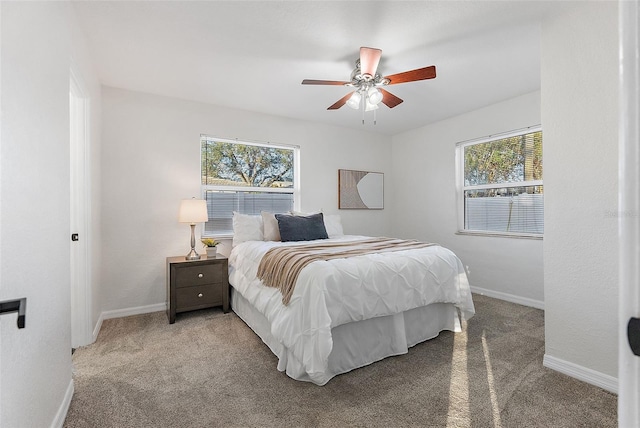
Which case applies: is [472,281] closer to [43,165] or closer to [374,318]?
[374,318]

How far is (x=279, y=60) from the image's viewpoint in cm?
268

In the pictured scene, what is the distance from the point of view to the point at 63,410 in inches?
64.5

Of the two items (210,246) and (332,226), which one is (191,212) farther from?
(332,226)

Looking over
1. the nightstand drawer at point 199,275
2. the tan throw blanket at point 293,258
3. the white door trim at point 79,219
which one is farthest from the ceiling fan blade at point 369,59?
the nightstand drawer at point 199,275

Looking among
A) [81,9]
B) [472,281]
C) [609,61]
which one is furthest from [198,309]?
[609,61]

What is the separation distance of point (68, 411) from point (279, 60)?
285cm

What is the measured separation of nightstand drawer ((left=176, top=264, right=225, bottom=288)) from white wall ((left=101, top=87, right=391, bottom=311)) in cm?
53

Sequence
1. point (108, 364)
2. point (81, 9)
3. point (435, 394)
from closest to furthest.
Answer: point (435, 394) < point (81, 9) < point (108, 364)

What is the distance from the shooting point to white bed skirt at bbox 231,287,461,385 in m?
2.05

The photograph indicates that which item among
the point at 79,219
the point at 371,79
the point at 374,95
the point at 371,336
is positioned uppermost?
the point at 371,79

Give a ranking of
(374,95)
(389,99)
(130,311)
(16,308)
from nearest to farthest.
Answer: (16,308), (374,95), (389,99), (130,311)

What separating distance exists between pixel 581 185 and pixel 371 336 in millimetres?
1730

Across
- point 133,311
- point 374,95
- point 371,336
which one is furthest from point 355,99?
point 133,311

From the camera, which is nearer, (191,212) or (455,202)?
(191,212)
